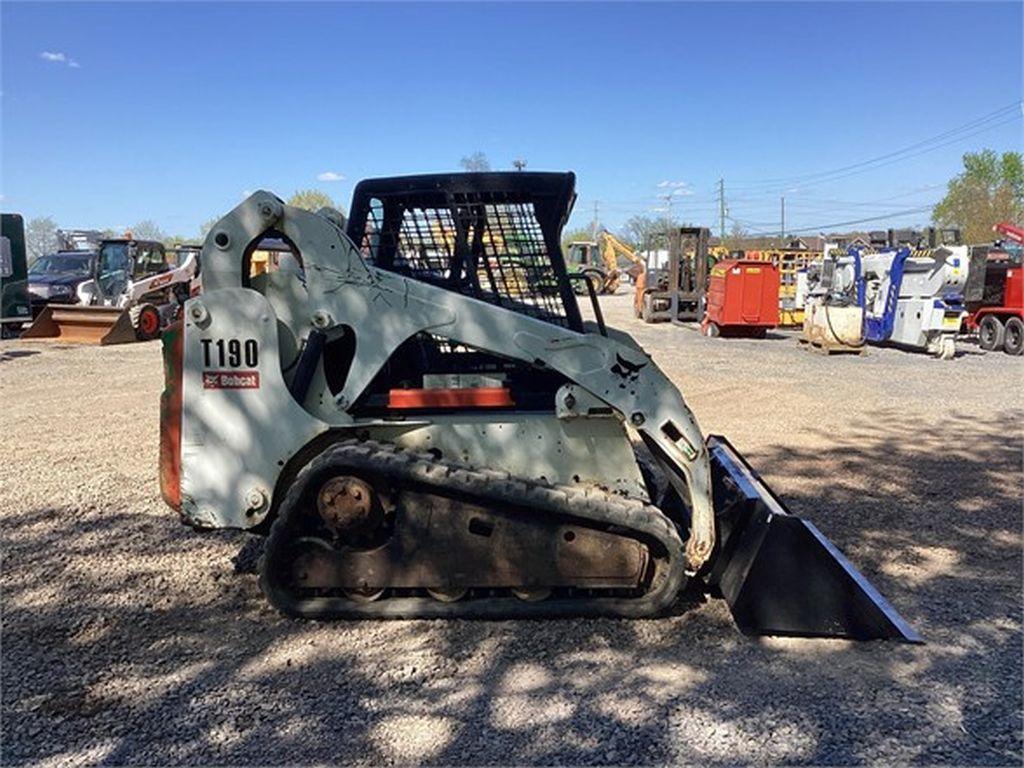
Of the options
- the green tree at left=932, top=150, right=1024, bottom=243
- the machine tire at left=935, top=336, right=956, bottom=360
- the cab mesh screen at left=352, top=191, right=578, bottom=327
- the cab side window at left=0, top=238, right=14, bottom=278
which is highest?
the green tree at left=932, top=150, right=1024, bottom=243

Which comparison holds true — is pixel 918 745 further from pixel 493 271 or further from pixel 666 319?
pixel 666 319

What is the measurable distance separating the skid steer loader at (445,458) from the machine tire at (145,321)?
14.0 metres

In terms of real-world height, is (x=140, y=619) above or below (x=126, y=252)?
below

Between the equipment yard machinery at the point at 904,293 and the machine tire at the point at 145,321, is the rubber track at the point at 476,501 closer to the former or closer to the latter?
the equipment yard machinery at the point at 904,293

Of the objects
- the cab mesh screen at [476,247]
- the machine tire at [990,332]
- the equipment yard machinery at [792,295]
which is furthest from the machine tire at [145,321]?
the machine tire at [990,332]

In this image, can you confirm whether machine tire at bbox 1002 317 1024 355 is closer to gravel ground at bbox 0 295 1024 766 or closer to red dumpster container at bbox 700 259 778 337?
red dumpster container at bbox 700 259 778 337

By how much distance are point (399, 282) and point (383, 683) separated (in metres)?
1.83

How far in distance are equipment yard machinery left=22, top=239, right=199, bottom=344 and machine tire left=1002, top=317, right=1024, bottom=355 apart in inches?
622

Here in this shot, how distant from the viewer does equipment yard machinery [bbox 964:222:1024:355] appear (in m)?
16.3

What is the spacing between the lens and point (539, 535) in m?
3.85

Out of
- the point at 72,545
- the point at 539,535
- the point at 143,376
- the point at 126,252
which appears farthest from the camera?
the point at 126,252

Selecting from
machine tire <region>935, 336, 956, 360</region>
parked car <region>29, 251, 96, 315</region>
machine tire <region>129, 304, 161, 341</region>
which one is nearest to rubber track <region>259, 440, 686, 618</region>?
machine tire <region>935, 336, 956, 360</region>

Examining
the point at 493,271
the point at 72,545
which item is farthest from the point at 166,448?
the point at 493,271

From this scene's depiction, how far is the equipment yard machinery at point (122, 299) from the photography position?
1653 cm
